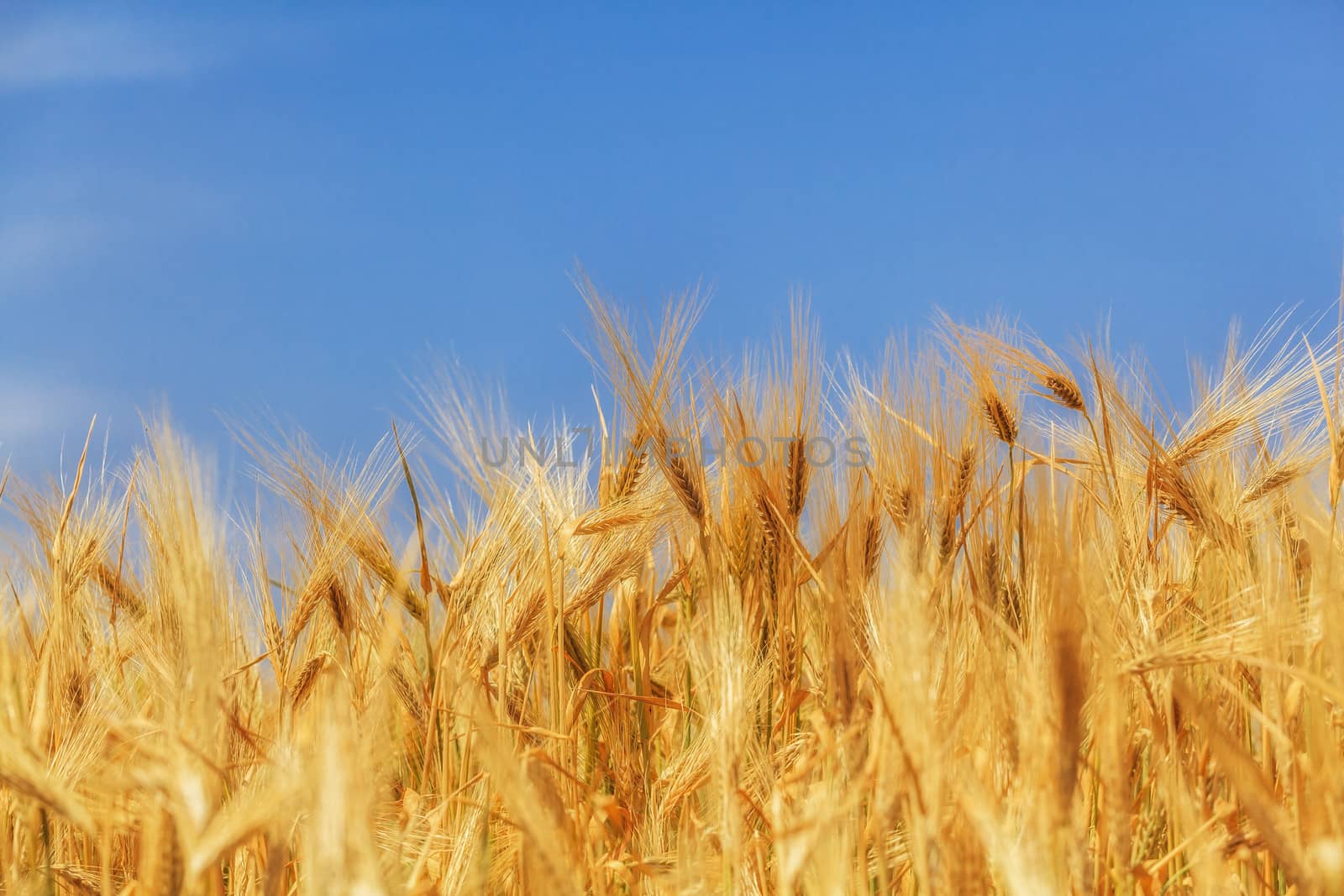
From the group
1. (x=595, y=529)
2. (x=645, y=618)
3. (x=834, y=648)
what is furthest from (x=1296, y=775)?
(x=645, y=618)

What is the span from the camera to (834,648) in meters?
1.23

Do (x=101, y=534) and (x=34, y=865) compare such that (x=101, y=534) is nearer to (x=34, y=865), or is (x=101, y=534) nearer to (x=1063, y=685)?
(x=34, y=865)

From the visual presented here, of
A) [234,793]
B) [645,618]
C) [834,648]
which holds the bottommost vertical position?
[234,793]

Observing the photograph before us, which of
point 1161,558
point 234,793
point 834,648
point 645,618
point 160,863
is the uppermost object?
point 1161,558

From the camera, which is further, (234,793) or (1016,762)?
(234,793)

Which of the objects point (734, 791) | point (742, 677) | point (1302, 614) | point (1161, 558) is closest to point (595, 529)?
point (742, 677)

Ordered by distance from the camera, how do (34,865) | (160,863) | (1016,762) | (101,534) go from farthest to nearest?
(101,534)
(34,865)
(1016,762)
(160,863)

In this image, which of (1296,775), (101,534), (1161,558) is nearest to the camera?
(1296,775)

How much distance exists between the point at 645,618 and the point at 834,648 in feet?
3.66

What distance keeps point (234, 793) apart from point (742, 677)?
786 millimetres

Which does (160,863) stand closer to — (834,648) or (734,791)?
(734,791)

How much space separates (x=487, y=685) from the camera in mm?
1981

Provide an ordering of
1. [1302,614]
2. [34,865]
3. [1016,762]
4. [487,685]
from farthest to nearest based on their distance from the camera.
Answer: [487,685] < [1302,614] < [34,865] < [1016,762]

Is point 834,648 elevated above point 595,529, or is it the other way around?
point 595,529
